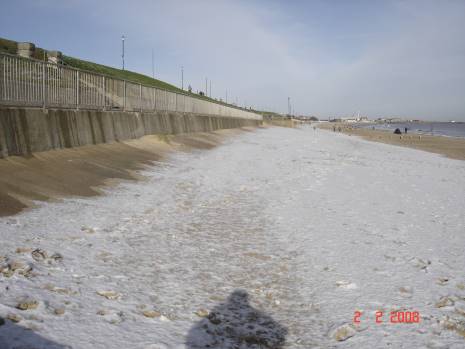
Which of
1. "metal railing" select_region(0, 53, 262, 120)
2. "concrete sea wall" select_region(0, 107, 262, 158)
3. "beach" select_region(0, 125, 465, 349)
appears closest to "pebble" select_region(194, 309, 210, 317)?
"beach" select_region(0, 125, 465, 349)

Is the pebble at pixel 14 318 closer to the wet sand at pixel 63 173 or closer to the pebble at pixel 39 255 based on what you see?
the pebble at pixel 39 255

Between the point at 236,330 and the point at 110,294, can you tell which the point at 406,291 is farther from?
the point at 110,294

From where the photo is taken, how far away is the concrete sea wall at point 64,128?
870 cm

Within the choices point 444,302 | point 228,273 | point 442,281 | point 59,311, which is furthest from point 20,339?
point 442,281

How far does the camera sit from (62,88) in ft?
39.5

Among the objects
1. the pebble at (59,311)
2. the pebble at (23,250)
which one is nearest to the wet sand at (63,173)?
the pebble at (23,250)

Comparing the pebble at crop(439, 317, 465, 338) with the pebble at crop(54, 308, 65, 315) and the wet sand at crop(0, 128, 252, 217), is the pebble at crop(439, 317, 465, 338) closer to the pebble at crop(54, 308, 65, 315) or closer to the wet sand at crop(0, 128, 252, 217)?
the pebble at crop(54, 308, 65, 315)

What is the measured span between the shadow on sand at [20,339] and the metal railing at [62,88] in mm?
7319

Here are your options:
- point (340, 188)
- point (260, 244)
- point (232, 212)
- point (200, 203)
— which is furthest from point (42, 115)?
point (340, 188)

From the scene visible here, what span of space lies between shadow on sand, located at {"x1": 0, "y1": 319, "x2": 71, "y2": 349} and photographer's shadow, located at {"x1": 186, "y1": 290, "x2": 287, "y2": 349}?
3.57 ft

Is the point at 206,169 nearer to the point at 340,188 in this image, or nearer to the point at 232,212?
the point at 340,188

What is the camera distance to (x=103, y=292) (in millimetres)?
3988
